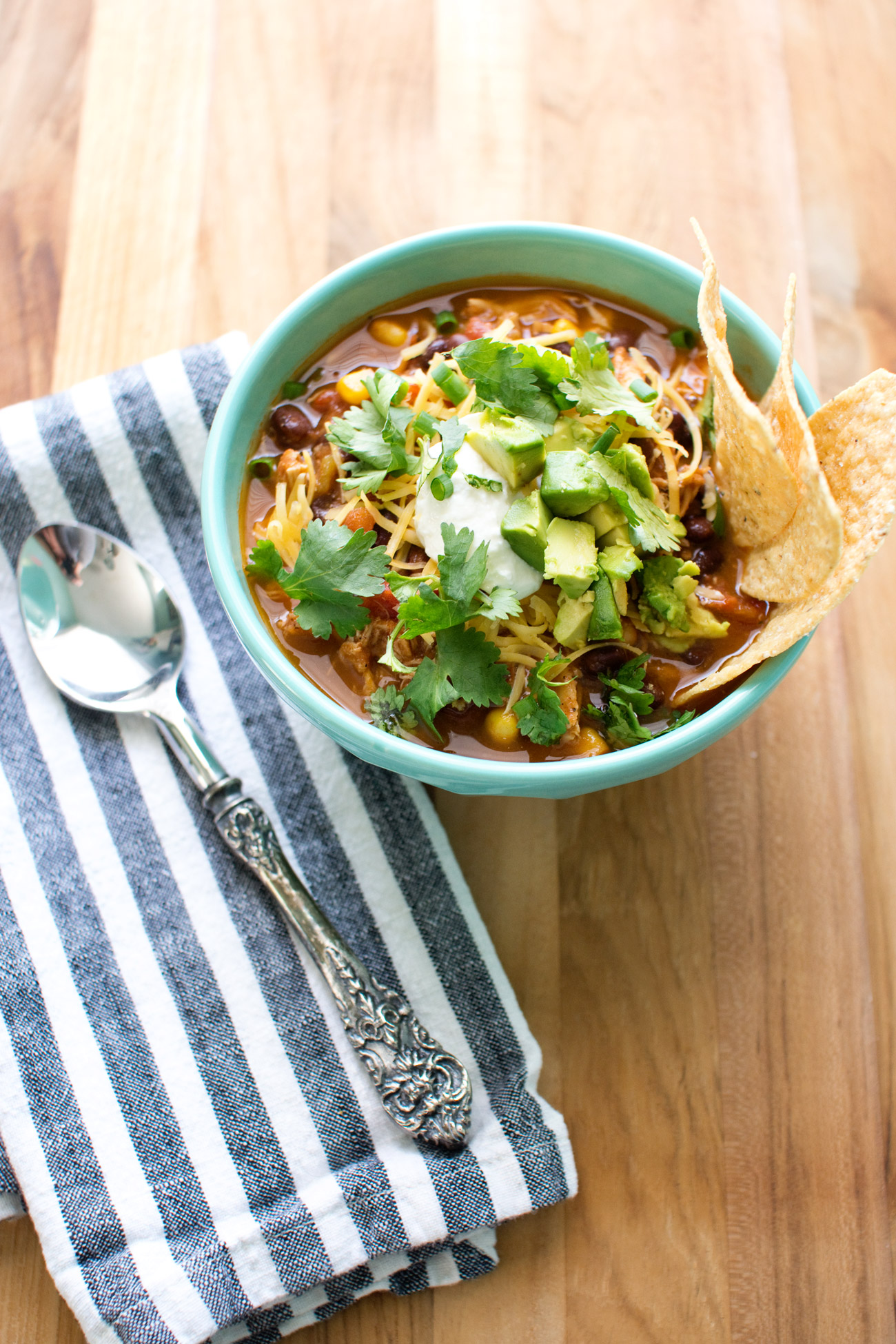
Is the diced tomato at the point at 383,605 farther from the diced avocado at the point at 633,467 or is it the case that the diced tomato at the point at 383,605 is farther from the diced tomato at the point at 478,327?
the diced tomato at the point at 478,327

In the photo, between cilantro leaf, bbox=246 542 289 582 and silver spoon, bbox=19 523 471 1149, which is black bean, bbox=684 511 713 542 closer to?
cilantro leaf, bbox=246 542 289 582

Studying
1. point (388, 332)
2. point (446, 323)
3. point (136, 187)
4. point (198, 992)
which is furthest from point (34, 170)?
point (198, 992)

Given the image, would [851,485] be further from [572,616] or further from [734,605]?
[572,616]

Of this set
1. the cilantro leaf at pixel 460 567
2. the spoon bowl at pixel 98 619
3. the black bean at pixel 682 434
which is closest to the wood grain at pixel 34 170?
the spoon bowl at pixel 98 619

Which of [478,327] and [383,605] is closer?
[383,605]

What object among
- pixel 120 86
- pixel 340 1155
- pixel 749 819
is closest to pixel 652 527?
pixel 749 819
